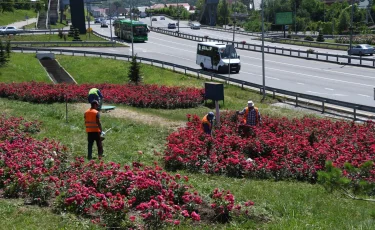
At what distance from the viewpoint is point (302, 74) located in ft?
137

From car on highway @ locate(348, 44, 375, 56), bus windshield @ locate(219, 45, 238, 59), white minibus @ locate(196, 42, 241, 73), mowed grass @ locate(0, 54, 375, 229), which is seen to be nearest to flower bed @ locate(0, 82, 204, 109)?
mowed grass @ locate(0, 54, 375, 229)

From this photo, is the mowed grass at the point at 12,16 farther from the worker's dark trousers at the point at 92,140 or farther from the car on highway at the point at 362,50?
the worker's dark trousers at the point at 92,140

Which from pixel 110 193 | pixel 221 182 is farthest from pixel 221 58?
pixel 110 193

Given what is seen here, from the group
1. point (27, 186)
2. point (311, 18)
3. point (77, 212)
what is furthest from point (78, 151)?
point (311, 18)

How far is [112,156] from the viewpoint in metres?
14.5

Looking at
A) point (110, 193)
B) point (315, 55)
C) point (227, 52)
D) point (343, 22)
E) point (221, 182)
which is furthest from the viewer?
point (343, 22)

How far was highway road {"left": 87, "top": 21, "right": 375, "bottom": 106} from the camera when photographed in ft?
108

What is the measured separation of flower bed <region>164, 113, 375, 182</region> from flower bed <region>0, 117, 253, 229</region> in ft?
8.24

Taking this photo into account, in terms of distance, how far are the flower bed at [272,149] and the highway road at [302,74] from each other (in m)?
12.0

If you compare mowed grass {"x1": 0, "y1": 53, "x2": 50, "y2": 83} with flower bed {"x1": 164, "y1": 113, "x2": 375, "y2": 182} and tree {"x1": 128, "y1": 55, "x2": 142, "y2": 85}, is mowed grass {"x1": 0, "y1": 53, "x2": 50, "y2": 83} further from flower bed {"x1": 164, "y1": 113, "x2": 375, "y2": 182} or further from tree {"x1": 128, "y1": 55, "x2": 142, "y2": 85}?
flower bed {"x1": 164, "y1": 113, "x2": 375, "y2": 182}

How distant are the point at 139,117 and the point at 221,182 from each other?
10561mm

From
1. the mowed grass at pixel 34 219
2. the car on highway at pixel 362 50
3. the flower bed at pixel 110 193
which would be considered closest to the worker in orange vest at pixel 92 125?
the flower bed at pixel 110 193

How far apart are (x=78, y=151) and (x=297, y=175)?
615cm

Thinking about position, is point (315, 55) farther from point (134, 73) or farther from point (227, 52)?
point (134, 73)
